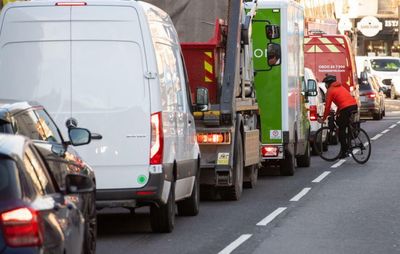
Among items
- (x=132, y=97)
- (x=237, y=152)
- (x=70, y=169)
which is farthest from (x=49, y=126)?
(x=237, y=152)

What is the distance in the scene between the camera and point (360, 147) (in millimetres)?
27484

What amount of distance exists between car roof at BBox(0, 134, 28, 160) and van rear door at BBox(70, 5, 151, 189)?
5935 mm

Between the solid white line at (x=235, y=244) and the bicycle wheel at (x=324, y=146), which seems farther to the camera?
the bicycle wheel at (x=324, y=146)

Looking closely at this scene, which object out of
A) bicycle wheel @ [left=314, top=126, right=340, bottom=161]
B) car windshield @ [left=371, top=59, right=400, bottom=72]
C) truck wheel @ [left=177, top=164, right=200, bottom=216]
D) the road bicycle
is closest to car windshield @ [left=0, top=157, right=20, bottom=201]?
truck wheel @ [left=177, top=164, right=200, bottom=216]

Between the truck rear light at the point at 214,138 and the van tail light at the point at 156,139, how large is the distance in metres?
4.41

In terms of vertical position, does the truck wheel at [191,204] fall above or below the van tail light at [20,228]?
below

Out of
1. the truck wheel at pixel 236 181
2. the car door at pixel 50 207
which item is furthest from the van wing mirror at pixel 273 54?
the car door at pixel 50 207

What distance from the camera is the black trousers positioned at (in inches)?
1094

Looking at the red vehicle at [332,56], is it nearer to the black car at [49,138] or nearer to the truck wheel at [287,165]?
the truck wheel at [287,165]

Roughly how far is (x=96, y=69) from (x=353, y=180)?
949cm

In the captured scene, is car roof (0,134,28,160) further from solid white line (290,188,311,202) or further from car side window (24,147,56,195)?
solid white line (290,188,311,202)

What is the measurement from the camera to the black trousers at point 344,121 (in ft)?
91.1

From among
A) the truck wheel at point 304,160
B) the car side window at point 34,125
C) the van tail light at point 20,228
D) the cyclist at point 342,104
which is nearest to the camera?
the van tail light at point 20,228

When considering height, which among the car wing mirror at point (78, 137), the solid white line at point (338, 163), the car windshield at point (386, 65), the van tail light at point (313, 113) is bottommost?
the solid white line at point (338, 163)
